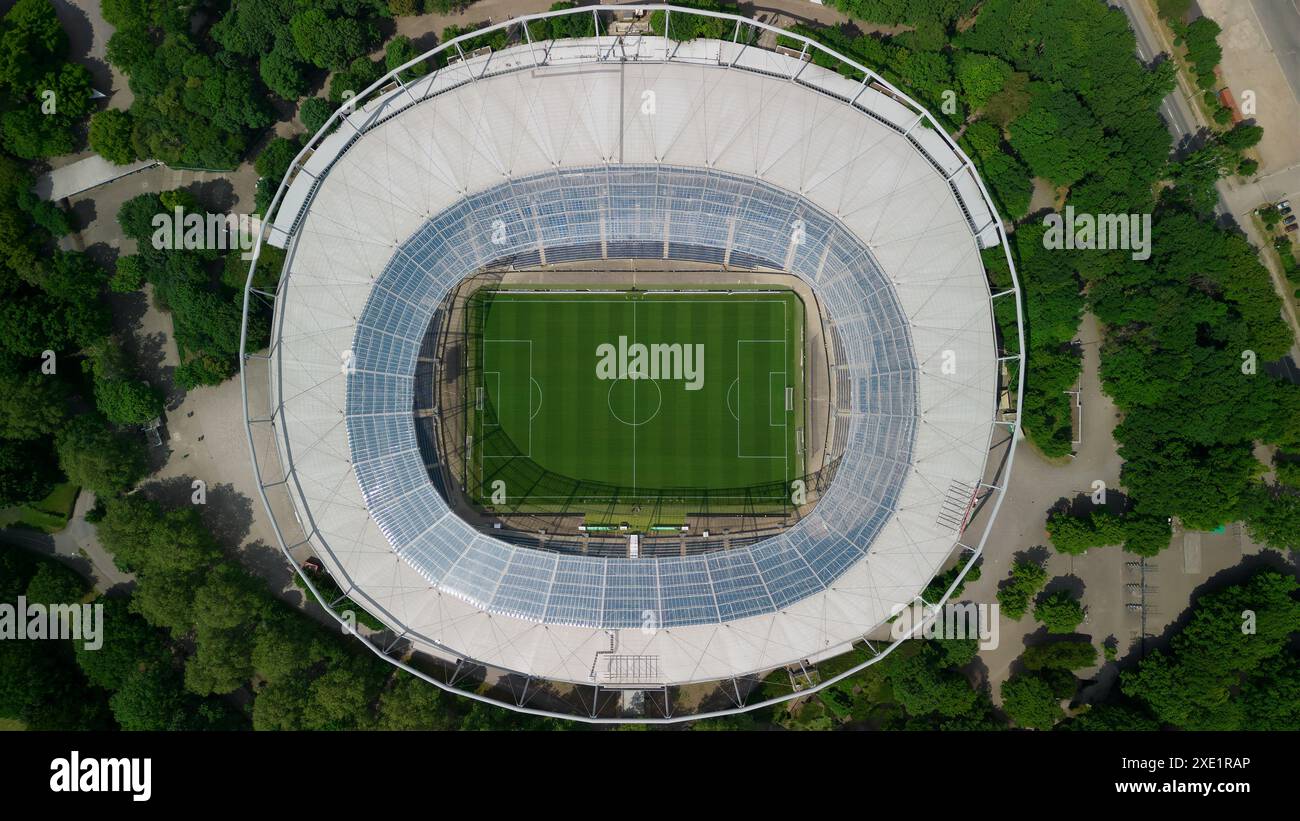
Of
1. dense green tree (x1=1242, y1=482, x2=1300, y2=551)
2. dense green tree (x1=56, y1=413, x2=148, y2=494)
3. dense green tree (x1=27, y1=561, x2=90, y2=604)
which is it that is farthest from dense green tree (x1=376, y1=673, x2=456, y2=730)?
dense green tree (x1=1242, y1=482, x2=1300, y2=551)

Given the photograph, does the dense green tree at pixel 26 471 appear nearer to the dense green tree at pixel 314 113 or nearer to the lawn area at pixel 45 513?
the lawn area at pixel 45 513

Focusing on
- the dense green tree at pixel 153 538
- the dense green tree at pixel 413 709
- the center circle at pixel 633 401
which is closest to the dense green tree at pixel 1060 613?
the center circle at pixel 633 401

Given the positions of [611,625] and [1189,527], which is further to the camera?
[1189,527]

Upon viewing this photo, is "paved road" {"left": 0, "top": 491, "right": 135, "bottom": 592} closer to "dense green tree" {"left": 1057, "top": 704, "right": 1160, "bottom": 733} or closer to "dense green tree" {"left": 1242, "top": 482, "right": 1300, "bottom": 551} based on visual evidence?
"dense green tree" {"left": 1057, "top": 704, "right": 1160, "bottom": 733}

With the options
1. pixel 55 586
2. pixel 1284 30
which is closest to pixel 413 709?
pixel 55 586

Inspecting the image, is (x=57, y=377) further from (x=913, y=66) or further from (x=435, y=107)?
(x=913, y=66)

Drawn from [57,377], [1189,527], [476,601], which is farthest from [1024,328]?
[57,377]
